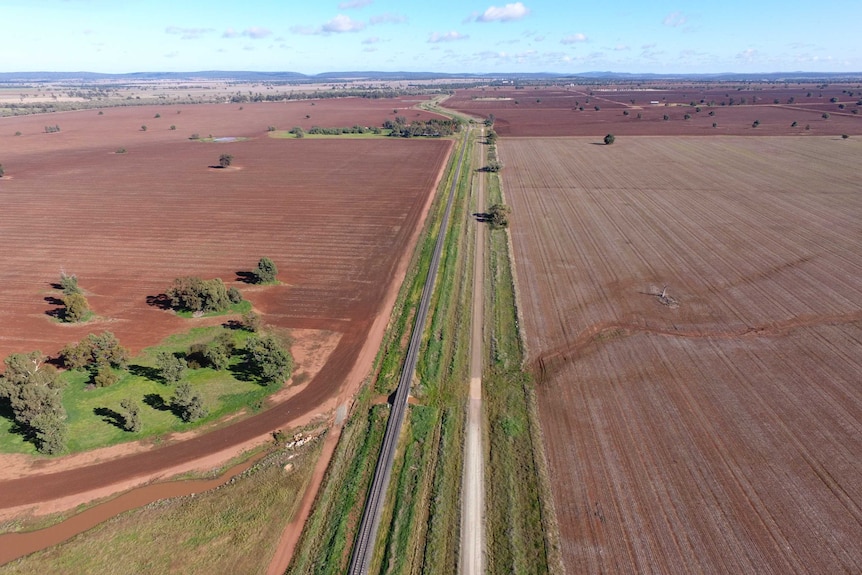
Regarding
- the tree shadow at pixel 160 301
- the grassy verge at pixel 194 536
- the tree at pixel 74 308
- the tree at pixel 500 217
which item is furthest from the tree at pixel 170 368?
the tree at pixel 500 217

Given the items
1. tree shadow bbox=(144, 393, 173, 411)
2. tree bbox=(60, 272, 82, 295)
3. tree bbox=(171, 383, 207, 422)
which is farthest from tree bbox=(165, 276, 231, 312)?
tree bbox=(171, 383, 207, 422)

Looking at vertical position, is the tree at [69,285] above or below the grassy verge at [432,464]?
above

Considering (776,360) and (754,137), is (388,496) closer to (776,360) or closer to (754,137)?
(776,360)

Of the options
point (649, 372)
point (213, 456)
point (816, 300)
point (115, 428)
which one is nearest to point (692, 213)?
point (816, 300)

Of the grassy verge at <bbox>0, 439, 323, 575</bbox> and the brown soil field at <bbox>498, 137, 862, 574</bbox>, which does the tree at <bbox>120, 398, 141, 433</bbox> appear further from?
the brown soil field at <bbox>498, 137, 862, 574</bbox>

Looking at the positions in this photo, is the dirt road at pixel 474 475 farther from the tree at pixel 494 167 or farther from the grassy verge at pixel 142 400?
the tree at pixel 494 167
